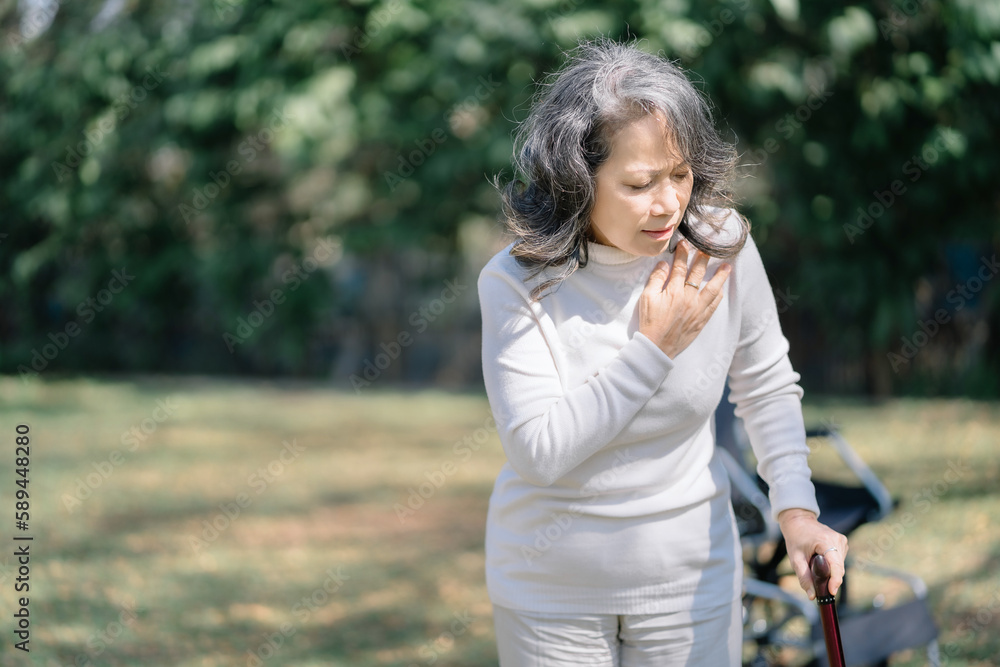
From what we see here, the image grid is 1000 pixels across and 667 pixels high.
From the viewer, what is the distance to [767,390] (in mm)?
1712

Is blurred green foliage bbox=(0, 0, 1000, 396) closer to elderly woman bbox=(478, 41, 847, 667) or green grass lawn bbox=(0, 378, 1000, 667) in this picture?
green grass lawn bbox=(0, 378, 1000, 667)

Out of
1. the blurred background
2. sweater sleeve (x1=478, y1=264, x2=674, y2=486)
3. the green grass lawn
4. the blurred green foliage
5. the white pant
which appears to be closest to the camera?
sweater sleeve (x1=478, y1=264, x2=674, y2=486)

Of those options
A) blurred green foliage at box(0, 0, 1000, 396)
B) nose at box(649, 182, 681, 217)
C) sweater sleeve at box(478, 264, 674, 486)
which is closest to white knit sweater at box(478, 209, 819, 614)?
sweater sleeve at box(478, 264, 674, 486)

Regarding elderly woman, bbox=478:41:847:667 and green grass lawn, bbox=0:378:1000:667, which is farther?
green grass lawn, bbox=0:378:1000:667

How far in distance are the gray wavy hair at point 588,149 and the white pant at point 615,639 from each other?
564 millimetres

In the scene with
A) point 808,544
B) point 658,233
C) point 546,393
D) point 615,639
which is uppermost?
point 658,233

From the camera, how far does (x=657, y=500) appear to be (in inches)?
63.2

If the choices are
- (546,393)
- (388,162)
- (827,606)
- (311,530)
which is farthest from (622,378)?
(388,162)

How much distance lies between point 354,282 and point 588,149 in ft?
34.6

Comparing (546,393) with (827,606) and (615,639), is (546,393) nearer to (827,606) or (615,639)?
(615,639)

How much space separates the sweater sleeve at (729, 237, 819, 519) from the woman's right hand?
3.2 inches

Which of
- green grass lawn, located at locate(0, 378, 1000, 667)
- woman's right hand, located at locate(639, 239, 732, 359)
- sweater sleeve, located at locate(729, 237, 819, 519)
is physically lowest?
green grass lawn, located at locate(0, 378, 1000, 667)

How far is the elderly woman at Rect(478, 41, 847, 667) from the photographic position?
153 centimetres

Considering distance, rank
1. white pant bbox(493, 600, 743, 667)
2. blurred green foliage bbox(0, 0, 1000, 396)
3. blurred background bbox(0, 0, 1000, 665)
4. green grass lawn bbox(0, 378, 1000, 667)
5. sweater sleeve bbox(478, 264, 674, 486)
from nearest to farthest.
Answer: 1. sweater sleeve bbox(478, 264, 674, 486)
2. white pant bbox(493, 600, 743, 667)
3. green grass lawn bbox(0, 378, 1000, 667)
4. blurred background bbox(0, 0, 1000, 665)
5. blurred green foliage bbox(0, 0, 1000, 396)
